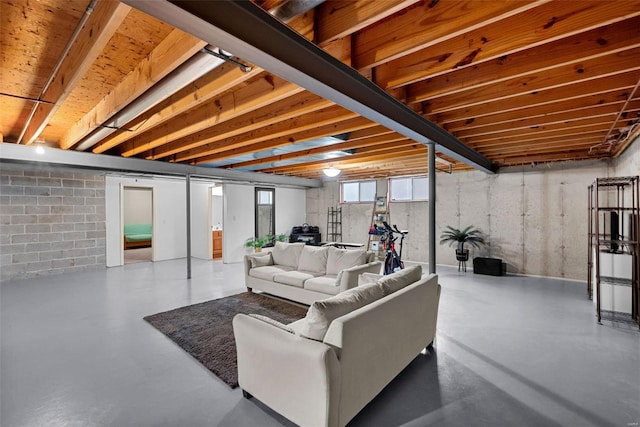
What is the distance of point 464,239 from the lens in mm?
6789

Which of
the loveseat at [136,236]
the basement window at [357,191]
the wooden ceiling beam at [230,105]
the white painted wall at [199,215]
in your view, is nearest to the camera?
the wooden ceiling beam at [230,105]

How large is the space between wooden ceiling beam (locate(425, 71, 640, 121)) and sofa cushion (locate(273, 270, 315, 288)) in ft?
8.77

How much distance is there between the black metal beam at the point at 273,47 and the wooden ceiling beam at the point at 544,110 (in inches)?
57.7

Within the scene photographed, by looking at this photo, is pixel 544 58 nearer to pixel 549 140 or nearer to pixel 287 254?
pixel 549 140

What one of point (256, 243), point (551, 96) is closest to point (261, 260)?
point (256, 243)

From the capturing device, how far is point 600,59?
7.35 feet

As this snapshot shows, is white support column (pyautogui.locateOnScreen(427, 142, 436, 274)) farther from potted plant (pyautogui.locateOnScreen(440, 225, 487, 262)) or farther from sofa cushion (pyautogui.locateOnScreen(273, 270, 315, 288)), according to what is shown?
potted plant (pyautogui.locateOnScreen(440, 225, 487, 262))

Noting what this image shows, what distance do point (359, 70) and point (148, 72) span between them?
1.57 m

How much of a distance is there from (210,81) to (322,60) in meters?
1.16

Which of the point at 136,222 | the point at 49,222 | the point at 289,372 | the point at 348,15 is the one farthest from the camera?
the point at 136,222

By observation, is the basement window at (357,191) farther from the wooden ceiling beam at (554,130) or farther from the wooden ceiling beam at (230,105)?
the wooden ceiling beam at (230,105)

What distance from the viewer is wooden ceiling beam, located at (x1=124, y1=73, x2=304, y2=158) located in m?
2.59

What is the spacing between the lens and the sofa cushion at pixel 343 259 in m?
4.48

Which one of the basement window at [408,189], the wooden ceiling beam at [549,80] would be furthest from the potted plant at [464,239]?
the wooden ceiling beam at [549,80]
